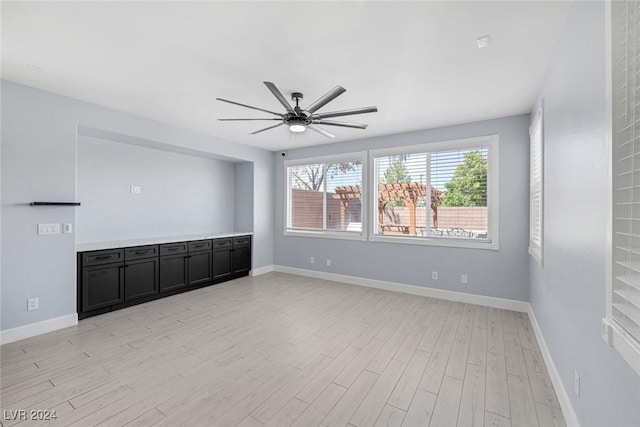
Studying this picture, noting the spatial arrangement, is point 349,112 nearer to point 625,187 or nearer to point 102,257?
point 625,187

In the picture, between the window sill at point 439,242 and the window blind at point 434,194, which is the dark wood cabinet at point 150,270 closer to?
the window sill at point 439,242

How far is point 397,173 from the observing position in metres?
4.93

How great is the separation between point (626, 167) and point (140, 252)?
4.95 metres

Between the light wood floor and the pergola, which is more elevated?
the pergola

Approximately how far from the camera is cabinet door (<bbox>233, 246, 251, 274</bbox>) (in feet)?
18.5

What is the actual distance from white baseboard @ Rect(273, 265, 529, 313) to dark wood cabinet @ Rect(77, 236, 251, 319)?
1525mm

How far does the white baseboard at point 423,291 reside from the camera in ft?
13.0

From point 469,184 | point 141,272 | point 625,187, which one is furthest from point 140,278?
point 469,184

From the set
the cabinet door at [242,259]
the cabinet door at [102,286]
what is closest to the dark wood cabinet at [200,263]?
the cabinet door at [242,259]

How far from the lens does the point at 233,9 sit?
1.87 metres

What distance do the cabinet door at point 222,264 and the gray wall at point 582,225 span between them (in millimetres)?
4842

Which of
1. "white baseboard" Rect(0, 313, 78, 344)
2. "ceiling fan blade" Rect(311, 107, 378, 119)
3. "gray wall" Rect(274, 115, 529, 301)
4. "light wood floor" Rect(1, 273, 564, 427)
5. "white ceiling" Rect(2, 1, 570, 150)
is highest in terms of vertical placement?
"white ceiling" Rect(2, 1, 570, 150)

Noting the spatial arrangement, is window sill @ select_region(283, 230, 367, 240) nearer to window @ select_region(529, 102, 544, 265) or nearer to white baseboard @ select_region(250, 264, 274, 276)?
white baseboard @ select_region(250, 264, 274, 276)

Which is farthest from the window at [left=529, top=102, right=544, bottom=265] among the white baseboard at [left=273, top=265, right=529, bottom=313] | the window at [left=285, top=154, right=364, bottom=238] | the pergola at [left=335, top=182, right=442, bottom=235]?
the window at [left=285, top=154, right=364, bottom=238]
